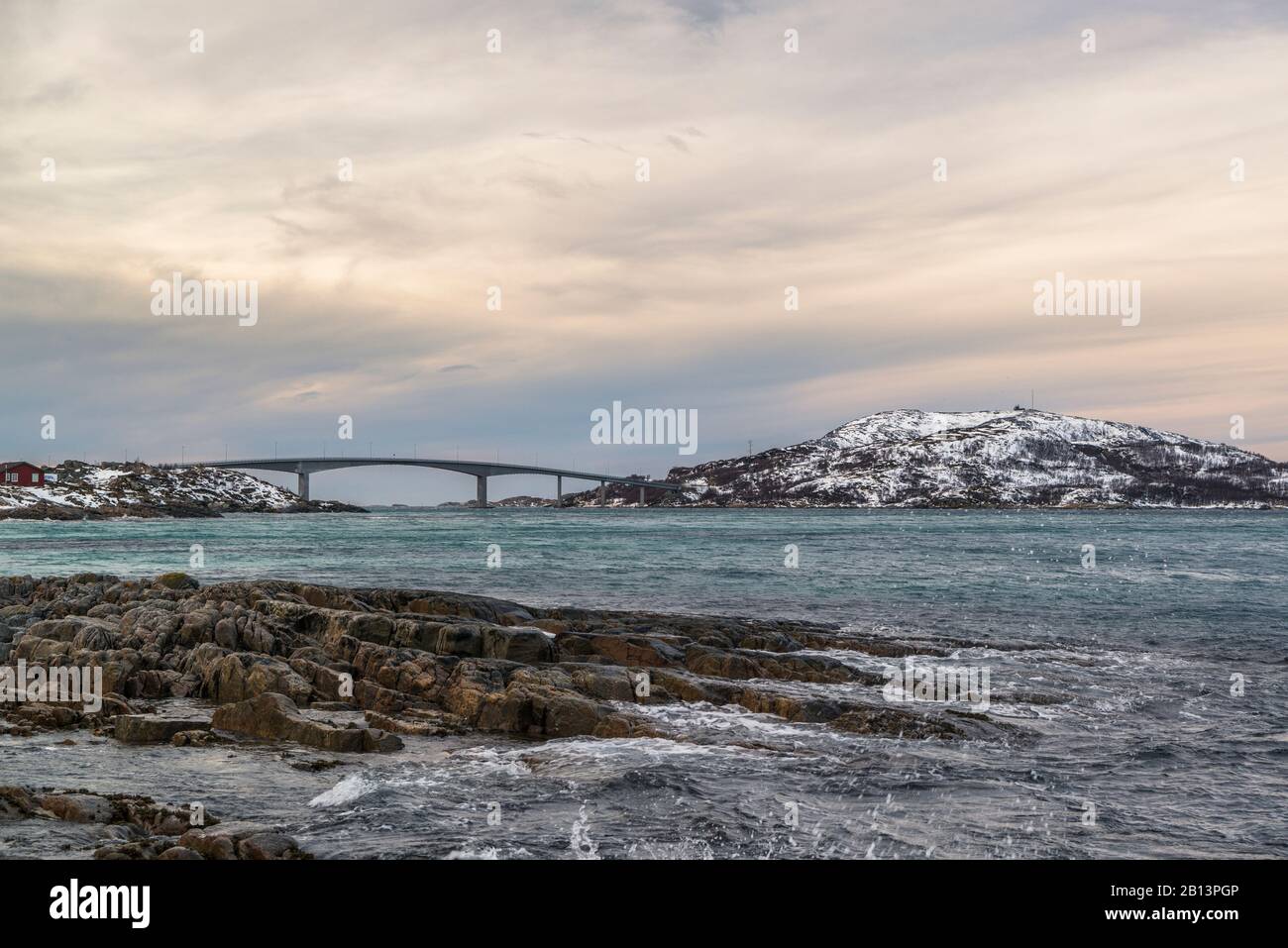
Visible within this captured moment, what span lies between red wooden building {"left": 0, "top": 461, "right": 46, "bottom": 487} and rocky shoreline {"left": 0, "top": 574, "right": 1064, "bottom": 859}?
15020 centimetres

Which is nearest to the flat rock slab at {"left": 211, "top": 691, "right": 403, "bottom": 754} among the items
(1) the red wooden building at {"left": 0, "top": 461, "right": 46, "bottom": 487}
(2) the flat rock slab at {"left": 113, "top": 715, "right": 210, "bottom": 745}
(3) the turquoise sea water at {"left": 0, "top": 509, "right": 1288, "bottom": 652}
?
(2) the flat rock slab at {"left": 113, "top": 715, "right": 210, "bottom": 745}

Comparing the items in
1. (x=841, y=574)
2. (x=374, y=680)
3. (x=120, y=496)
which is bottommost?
(x=841, y=574)

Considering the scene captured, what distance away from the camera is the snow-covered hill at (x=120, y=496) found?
131875mm

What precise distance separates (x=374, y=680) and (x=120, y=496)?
160m

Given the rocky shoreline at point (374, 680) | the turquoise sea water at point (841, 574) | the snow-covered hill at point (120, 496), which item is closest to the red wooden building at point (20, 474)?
the snow-covered hill at point (120, 496)

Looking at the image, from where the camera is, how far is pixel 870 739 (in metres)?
14.6

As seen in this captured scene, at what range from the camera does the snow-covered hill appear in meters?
132

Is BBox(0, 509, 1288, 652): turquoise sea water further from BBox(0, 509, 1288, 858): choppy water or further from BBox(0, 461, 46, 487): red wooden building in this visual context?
BBox(0, 461, 46, 487): red wooden building

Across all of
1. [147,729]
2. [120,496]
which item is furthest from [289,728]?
[120,496]

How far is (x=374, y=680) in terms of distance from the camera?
59.7ft

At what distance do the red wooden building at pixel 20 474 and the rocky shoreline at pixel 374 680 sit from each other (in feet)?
493

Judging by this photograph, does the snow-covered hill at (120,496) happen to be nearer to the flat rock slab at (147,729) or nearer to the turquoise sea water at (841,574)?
the turquoise sea water at (841,574)

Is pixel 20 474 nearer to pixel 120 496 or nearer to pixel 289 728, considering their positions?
pixel 120 496
